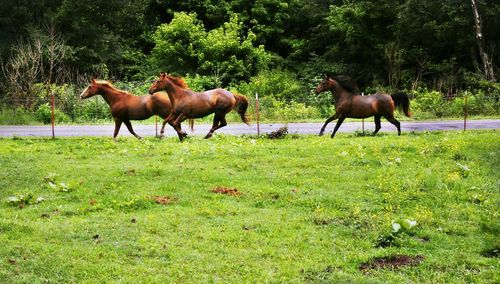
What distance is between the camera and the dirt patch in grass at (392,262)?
7543 mm

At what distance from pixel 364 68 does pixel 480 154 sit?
24988 millimetres

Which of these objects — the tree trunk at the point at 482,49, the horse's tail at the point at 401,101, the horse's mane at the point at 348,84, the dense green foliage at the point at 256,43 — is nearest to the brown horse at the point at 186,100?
the horse's mane at the point at 348,84

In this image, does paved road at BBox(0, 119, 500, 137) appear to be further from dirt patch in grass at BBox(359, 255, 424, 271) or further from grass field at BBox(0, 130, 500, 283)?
dirt patch in grass at BBox(359, 255, 424, 271)

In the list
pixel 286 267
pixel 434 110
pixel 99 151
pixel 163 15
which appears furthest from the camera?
pixel 163 15

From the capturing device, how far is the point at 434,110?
27.3 meters

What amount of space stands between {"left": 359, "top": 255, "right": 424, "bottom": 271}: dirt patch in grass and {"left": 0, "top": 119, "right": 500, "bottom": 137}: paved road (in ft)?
41.0

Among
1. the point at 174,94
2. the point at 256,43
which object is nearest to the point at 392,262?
the point at 174,94

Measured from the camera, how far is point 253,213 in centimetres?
985

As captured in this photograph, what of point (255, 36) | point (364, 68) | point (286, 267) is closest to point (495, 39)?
point (364, 68)

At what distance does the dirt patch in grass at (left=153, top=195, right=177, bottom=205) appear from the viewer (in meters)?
10.4

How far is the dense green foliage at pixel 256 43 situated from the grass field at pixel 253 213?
1678cm

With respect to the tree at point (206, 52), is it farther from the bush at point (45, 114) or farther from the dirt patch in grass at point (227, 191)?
the dirt patch in grass at point (227, 191)

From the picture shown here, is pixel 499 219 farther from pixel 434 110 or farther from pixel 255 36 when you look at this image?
pixel 255 36

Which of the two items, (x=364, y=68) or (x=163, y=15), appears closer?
(x=364, y=68)
